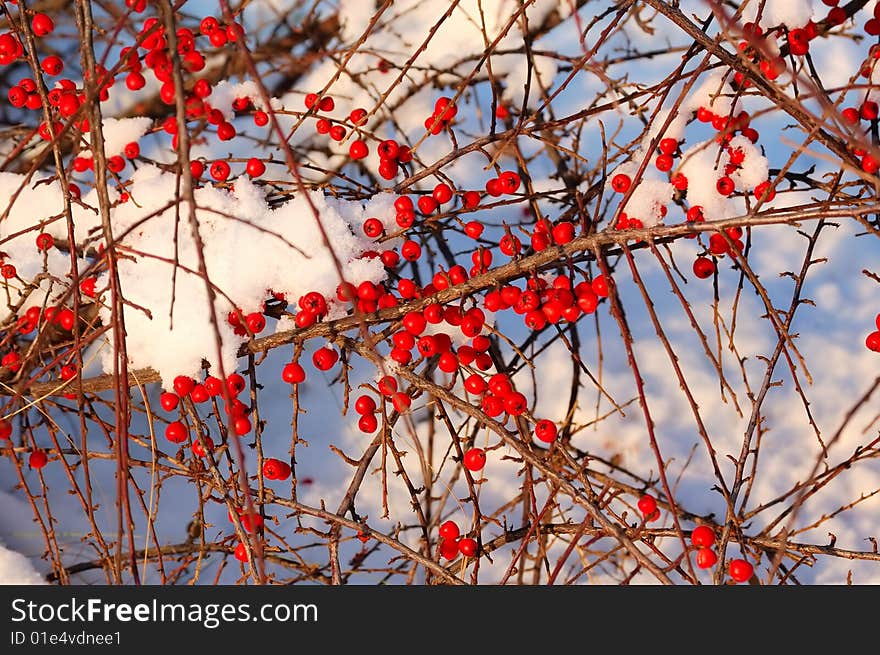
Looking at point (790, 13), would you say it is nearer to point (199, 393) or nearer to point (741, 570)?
point (741, 570)

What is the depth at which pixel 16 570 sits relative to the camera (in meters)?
1.74

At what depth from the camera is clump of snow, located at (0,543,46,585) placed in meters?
1.71

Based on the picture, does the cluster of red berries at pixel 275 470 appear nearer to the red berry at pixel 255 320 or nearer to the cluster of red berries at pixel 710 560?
the red berry at pixel 255 320

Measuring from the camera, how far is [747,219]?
0.97m

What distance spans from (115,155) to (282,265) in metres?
0.63

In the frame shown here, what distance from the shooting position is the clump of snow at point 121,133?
1713 mm

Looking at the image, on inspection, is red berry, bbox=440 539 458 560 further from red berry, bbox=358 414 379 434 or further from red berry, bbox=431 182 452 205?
red berry, bbox=431 182 452 205

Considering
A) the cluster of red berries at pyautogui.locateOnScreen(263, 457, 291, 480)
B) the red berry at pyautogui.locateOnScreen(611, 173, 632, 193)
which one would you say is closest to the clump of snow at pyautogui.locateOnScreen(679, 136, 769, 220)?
the red berry at pyautogui.locateOnScreen(611, 173, 632, 193)

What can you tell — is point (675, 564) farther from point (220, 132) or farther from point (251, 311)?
point (220, 132)

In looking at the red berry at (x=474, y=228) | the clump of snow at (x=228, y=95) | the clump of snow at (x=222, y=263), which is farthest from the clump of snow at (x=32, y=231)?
the red berry at (x=474, y=228)

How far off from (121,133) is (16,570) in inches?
42.3

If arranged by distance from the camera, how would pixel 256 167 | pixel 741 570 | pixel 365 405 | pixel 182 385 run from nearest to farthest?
pixel 741 570 < pixel 182 385 < pixel 365 405 < pixel 256 167

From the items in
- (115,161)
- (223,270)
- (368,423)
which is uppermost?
(115,161)

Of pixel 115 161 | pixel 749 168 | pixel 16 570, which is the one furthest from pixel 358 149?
pixel 16 570
